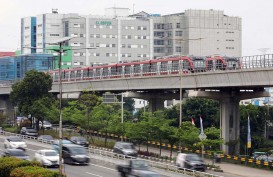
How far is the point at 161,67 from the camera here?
93.9m

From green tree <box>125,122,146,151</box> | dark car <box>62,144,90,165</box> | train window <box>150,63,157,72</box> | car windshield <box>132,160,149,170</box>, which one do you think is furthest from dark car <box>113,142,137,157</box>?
train window <box>150,63,157,72</box>

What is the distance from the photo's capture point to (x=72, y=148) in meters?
57.3

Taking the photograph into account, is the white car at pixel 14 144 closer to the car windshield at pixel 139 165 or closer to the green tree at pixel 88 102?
the green tree at pixel 88 102

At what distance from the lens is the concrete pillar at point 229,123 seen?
8362 cm

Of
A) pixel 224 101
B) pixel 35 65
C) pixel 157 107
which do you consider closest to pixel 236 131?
pixel 224 101

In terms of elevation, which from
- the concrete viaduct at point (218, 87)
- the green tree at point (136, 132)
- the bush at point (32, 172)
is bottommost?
the bush at point (32, 172)

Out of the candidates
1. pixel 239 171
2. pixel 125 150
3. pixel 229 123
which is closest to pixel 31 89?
pixel 229 123

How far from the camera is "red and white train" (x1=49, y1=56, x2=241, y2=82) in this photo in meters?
87.1

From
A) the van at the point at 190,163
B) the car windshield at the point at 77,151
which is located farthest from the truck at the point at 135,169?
the van at the point at 190,163

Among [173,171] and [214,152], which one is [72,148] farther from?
[214,152]

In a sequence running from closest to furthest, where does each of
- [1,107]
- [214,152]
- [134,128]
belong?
1. [214,152]
2. [134,128]
3. [1,107]

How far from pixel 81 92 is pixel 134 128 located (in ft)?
113

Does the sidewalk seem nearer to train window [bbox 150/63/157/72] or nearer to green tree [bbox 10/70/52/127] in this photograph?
train window [bbox 150/63/157/72]

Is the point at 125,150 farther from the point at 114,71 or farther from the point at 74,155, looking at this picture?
the point at 114,71
